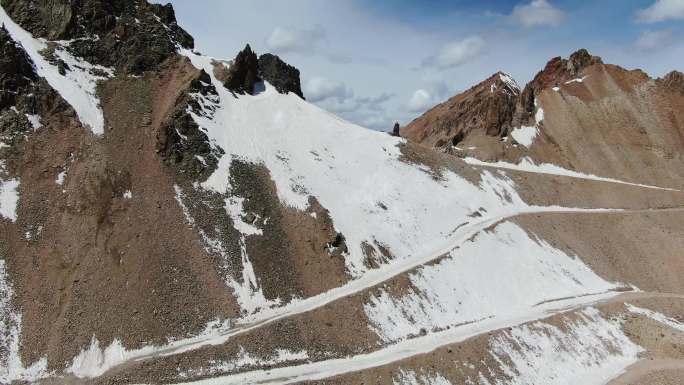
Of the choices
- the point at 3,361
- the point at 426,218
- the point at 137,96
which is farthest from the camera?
the point at 426,218

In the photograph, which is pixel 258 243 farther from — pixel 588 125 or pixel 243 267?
pixel 588 125

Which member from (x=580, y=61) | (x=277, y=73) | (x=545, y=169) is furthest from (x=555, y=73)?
(x=277, y=73)

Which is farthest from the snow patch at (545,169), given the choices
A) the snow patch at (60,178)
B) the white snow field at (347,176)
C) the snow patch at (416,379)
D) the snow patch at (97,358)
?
the snow patch at (97,358)

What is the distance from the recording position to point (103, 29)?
178 feet

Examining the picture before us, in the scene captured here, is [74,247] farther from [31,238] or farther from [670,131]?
[670,131]

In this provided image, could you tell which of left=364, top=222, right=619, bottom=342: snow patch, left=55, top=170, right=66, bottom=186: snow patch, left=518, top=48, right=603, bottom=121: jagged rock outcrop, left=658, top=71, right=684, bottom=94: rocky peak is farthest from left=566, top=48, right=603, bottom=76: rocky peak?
left=55, top=170, right=66, bottom=186: snow patch

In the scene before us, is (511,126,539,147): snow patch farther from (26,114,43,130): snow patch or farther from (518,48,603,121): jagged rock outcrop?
(26,114,43,130): snow patch

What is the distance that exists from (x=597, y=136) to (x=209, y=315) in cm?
8063

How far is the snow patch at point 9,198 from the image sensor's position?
1411 inches

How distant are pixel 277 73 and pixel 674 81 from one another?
80.8 m

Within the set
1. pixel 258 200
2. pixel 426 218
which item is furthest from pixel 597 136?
pixel 258 200

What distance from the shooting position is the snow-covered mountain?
32.3 metres

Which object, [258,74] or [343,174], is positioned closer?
[343,174]

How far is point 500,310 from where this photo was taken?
144ft
